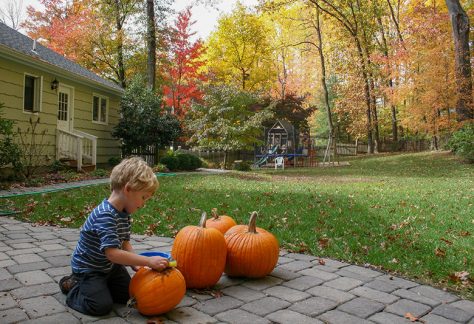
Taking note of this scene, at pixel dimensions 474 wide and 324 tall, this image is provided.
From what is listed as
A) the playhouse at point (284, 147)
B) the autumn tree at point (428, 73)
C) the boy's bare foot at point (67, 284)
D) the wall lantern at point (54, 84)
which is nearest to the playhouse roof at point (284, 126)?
the playhouse at point (284, 147)

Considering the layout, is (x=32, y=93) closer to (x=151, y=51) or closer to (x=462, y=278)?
(x=151, y=51)

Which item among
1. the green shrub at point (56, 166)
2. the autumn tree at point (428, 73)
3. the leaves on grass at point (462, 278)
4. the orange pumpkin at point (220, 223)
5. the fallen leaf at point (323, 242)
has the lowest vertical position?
the leaves on grass at point (462, 278)

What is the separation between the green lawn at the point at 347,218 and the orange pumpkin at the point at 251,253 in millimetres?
Answer: 1072

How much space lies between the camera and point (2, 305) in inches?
102

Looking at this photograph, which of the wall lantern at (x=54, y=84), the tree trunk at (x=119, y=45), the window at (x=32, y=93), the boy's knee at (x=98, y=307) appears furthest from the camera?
the tree trunk at (x=119, y=45)

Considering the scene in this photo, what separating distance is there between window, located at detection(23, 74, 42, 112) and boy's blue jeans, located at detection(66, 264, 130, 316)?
34.7 feet

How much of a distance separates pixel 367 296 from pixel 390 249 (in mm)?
1419

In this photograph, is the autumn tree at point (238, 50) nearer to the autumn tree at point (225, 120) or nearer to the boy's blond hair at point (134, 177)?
the autumn tree at point (225, 120)

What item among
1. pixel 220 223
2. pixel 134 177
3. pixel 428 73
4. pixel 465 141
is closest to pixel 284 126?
pixel 428 73

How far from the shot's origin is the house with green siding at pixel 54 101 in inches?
431

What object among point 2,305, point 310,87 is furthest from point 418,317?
point 310,87

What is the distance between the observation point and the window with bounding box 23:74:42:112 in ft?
38.4

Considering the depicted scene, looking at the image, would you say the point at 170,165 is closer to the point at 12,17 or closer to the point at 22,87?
the point at 22,87

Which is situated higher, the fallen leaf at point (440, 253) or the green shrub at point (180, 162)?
the green shrub at point (180, 162)
